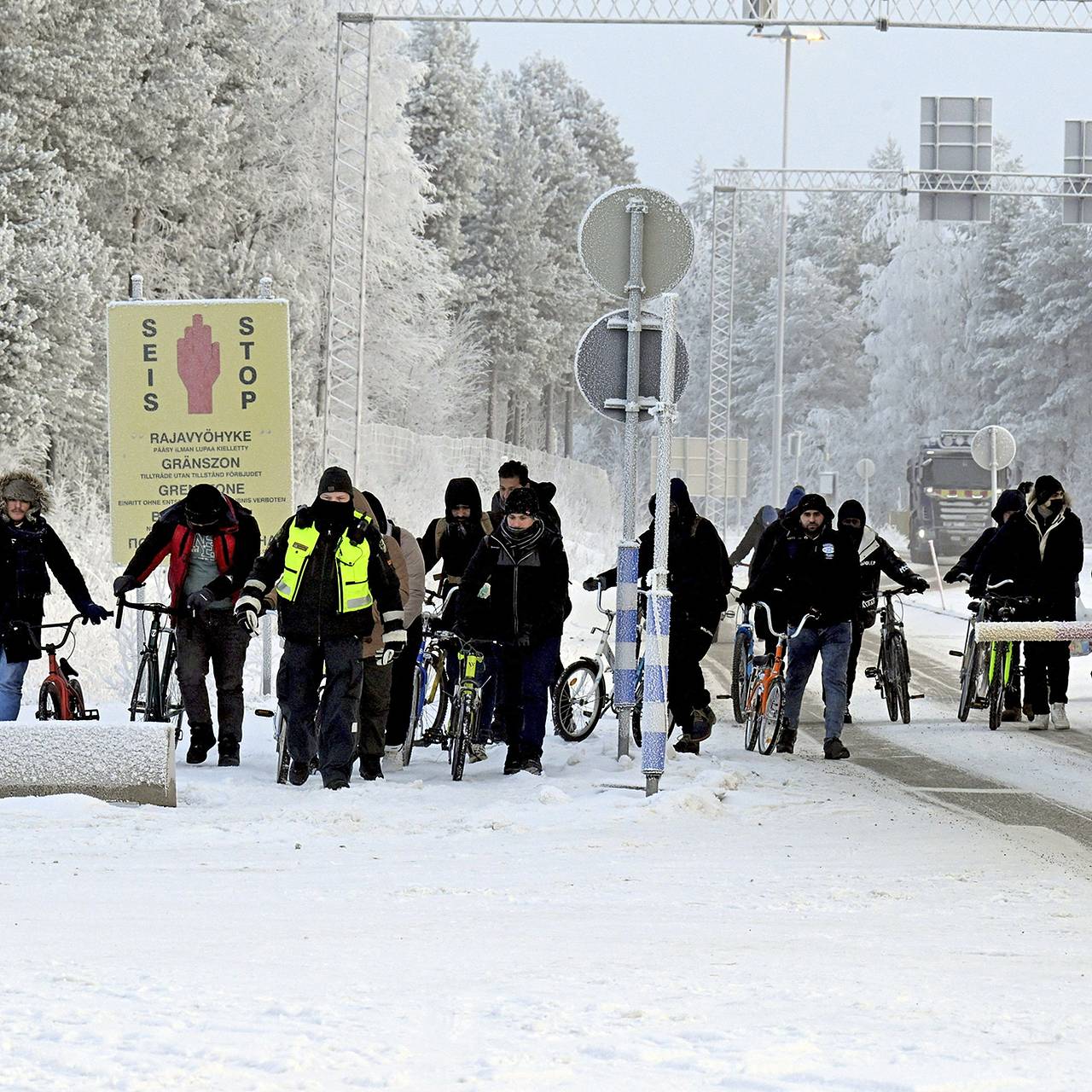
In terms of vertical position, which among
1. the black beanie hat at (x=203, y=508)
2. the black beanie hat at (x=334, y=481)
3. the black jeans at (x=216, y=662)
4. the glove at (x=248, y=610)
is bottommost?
the black jeans at (x=216, y=662)

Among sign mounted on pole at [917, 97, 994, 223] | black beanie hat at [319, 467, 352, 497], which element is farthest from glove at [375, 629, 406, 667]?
sign mounted on pole at [917, 97, 994, 223]

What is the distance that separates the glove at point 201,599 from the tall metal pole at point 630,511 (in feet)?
7.94

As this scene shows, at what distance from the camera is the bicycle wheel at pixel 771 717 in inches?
530

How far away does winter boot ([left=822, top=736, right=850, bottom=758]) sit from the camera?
13.2 m

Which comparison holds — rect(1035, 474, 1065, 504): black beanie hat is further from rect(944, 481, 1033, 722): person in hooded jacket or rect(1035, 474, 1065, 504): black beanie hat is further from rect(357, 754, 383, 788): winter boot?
rect(357, 754, 383, 788): winter boot

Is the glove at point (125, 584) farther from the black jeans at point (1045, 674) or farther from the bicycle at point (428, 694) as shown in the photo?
the black jeans at point (1045, 674)

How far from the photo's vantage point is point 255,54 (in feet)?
132

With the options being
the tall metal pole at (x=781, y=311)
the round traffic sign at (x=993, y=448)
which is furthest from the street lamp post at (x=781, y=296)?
the round traffic sign at (x=993, y=448)

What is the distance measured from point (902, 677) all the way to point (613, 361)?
226 inches

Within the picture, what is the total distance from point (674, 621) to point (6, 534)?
14.1 feet

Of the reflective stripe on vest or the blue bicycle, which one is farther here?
the blue bicycle

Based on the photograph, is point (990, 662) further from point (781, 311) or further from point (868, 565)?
point (781, 311)

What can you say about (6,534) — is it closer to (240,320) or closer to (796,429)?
(240,320)

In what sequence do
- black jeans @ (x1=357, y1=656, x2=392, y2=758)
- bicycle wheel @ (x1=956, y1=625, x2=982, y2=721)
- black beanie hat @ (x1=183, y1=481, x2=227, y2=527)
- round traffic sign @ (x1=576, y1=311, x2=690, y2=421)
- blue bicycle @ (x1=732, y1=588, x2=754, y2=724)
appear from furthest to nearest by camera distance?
bicycle wheel @ (x1=956, y1=625, x2=982, y2=721)
blue bicycle @ (x1=732, y1=588, x2=754, y2=724)
black beanie hat @ (x1=183, y1=481, x2=227, y2=527)
round traffic sign @ (x1=576, y1=311, x2=690, y2=421)
black jeans @ (x1=357, y1=656, x2=392, y2=758)
